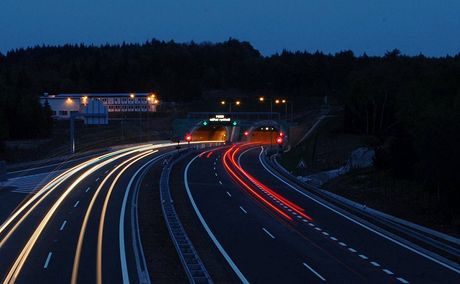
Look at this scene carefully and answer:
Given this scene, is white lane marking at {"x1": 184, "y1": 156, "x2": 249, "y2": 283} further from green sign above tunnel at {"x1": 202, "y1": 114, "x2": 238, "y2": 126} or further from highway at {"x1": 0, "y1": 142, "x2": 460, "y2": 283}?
green sign above tunnel at {"x1": 202, "y1": 114, "x2": 238, "y2": 126}

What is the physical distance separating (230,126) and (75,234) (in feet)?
309

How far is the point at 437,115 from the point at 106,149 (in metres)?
61.6

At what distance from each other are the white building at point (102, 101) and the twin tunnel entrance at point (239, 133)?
12638 mm

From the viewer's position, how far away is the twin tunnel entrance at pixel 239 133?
12600cm

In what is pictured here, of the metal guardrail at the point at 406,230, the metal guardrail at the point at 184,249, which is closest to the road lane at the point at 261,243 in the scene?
the metal guardrail at the point at 184,249

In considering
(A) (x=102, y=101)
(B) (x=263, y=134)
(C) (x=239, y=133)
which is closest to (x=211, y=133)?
(B) (x=263, y=134)

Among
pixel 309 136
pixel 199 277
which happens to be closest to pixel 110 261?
pixel 199 277

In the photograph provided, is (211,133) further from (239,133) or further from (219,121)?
(219,121)

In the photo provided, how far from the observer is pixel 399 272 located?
20.1 metres

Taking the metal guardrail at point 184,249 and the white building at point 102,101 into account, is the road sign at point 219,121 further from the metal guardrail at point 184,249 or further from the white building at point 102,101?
the metal guardrail at point 184,249

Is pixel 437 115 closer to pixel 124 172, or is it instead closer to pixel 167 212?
pixel 167 212

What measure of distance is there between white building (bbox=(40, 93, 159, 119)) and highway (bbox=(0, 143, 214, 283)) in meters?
85.5

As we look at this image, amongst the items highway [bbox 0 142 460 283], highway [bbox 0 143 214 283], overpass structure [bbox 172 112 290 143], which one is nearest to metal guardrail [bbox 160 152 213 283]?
highway [bbox 0 142 460 283]

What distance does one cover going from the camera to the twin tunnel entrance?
12600cm
